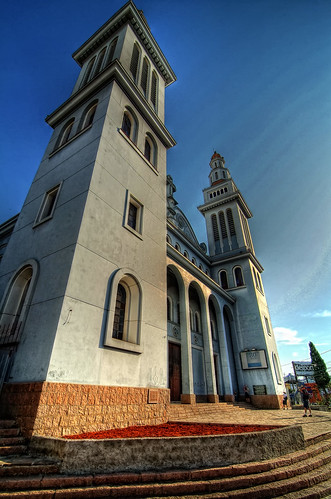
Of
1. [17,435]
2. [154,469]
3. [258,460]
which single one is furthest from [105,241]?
[258,460]

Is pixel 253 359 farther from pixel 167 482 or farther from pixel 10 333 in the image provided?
pixel 167 482

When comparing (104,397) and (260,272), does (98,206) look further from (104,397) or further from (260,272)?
(260,272)

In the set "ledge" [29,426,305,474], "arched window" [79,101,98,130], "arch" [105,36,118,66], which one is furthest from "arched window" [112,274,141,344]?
"arch" [105,36,118,66]

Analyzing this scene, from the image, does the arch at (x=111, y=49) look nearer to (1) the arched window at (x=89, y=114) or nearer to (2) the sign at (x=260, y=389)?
(1) the arched window at (x=89, y=114)

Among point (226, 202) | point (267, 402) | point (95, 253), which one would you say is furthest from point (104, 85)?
point (267, 402)

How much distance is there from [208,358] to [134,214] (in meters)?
11.8

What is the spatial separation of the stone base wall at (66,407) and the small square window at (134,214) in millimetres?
5496

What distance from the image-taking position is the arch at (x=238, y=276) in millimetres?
24641

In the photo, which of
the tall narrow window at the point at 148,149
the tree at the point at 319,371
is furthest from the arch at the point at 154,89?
the tree at the point at 319,371

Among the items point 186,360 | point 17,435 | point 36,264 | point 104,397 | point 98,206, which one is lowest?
point 17,435

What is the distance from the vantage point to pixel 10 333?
675 cm

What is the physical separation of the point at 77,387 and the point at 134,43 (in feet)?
59.5

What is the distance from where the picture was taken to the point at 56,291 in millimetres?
6281

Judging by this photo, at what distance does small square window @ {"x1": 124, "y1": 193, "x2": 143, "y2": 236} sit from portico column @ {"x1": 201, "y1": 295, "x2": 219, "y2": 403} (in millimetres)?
10105
